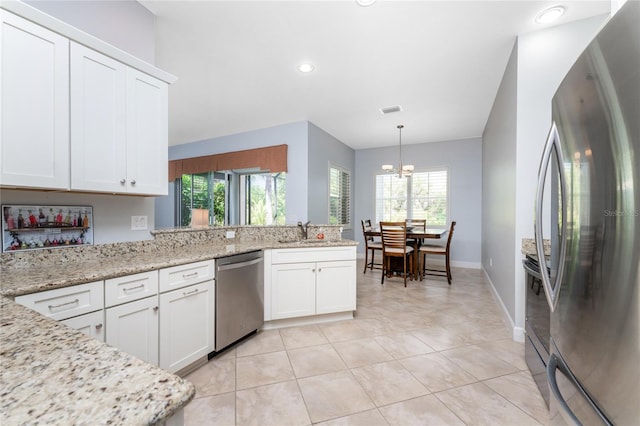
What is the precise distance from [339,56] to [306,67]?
0.39 meters

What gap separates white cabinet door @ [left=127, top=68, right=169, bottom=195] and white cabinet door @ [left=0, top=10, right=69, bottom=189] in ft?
1.10

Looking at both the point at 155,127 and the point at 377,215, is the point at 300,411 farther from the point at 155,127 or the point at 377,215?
the point at 377,215

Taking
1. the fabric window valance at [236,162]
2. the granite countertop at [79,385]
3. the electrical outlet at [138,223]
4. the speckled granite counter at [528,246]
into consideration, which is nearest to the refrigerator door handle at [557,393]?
the granite countertop at [79,385]

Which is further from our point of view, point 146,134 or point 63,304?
point 146,134

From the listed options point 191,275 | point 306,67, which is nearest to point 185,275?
point 191,275

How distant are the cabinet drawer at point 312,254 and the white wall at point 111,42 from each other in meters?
1.12

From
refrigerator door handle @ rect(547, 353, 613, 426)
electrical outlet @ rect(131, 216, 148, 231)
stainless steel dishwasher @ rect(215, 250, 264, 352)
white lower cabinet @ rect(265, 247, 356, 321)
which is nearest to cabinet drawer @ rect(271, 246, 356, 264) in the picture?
white lower cabinet @ rect(265, 247, 356, 321)

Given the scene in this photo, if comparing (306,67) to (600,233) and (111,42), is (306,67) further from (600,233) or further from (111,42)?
(600,233)

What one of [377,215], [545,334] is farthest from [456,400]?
[377,215]

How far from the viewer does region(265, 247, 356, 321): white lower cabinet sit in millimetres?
2627

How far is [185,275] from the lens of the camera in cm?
186

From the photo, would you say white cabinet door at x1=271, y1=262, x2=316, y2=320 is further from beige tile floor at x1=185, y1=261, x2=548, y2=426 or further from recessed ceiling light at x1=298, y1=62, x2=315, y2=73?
recessed ceiling light at x1=298, y1=62, x2=315, y2=73

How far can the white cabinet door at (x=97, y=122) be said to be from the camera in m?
1.54

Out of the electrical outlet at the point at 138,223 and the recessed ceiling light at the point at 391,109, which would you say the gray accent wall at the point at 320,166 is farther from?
the electrical outlet at the point at 138,223
